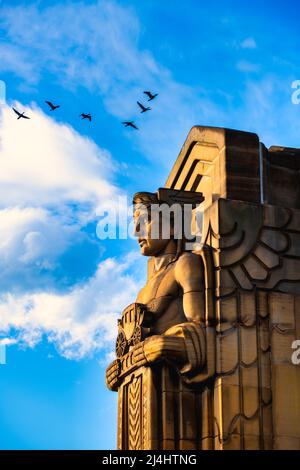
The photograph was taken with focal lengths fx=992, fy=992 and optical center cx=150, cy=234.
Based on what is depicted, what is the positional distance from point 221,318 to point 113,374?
2902 mm

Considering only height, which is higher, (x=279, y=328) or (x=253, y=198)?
(x=253, y=198)

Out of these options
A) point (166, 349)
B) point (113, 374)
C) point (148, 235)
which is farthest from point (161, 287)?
point (113, 374)

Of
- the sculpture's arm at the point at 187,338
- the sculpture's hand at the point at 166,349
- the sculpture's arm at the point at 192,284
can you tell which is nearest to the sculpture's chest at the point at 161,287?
the sculpture's arm at the point at 192,284

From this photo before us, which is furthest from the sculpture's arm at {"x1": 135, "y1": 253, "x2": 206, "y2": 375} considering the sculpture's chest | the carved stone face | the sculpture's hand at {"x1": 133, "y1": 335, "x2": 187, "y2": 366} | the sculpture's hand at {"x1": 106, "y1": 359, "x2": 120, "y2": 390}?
the sculpture's hand at {"x1": 106, "y1": 359, "x2": 120, "y2": 390}

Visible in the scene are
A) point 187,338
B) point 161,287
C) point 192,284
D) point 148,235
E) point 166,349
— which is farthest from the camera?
point 148,235

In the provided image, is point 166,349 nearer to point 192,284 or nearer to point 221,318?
point 221,318

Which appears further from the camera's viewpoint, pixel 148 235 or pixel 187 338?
pixel 148 235

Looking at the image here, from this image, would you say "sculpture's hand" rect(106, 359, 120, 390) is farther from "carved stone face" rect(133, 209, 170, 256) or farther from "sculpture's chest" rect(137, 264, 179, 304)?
"carved stone face" rect(133, 209, 170, 256)

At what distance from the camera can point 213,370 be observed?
1617cm

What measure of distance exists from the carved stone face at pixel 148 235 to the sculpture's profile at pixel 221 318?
0.02 meters

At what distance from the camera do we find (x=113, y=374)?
1827 centimetres
